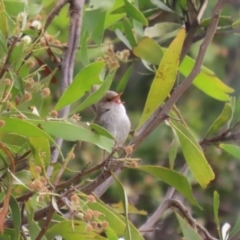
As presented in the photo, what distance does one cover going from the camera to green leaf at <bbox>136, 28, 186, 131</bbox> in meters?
0.91

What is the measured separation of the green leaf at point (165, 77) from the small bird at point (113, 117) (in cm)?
26

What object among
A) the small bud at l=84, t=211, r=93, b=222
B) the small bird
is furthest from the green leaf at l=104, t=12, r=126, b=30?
the small bud at l=84, t=211, r=93, b=222

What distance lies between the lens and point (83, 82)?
96 centimetres

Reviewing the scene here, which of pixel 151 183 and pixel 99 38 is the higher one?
pixel 99 38

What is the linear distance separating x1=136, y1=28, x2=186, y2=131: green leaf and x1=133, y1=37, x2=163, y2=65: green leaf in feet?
0.53

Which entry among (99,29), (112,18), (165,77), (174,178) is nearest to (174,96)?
(165,77)

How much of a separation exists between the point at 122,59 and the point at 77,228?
31 cm

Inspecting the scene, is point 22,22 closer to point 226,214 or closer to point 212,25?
point 212,25

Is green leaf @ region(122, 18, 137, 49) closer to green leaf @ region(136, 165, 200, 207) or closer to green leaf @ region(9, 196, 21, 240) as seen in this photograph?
green leaf @ region(136, 165, 200, 207)

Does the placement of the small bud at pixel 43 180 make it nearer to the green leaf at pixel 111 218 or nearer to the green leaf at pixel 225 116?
the green leaf at pixel 111 218

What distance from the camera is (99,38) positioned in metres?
1.13

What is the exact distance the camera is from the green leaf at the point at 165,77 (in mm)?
915

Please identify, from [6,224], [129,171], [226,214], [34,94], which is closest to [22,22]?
[34,94]

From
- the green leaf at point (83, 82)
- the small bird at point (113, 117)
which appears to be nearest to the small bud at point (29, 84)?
the green leaf at point (83, 82)
